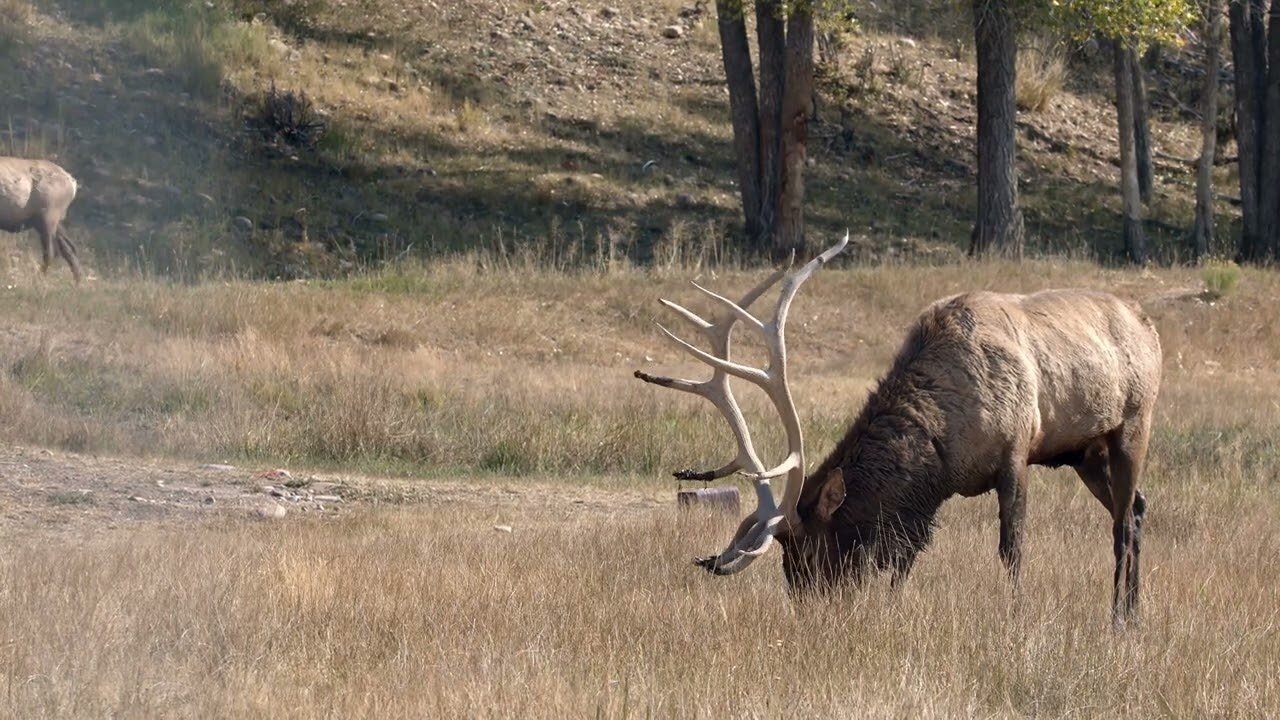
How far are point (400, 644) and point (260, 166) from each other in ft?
68.1

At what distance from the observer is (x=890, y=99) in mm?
32812

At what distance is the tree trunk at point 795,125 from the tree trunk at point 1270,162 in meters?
7.03

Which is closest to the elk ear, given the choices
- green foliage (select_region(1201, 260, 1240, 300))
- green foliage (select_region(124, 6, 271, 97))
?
green foliage (select_region(1201, 260, 1240, 300))

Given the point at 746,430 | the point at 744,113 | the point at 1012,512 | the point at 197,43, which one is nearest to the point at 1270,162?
the point at 744,113

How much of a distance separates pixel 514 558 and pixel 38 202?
1419 cm

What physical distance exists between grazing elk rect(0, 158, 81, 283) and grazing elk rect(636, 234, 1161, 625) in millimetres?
15178

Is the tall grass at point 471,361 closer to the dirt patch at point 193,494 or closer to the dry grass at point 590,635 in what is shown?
the dirt patch at point 193,494

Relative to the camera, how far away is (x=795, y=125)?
23219mm

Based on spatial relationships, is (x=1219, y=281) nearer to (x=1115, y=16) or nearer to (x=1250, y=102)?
(x=1115, y=16)

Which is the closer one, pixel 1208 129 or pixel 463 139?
pixel 1208 129

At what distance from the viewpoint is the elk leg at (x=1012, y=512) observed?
7.54m

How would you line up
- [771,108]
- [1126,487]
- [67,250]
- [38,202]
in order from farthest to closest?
1. [771,108]
2. [67,250]
3. [38,202]
4. [1126,487]

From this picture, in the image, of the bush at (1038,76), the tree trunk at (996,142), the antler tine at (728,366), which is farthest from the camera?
the bush at (1038,76)

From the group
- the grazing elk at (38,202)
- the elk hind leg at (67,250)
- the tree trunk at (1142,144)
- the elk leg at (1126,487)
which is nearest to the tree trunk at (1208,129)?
Result: the tree trunk at (1142,144)
